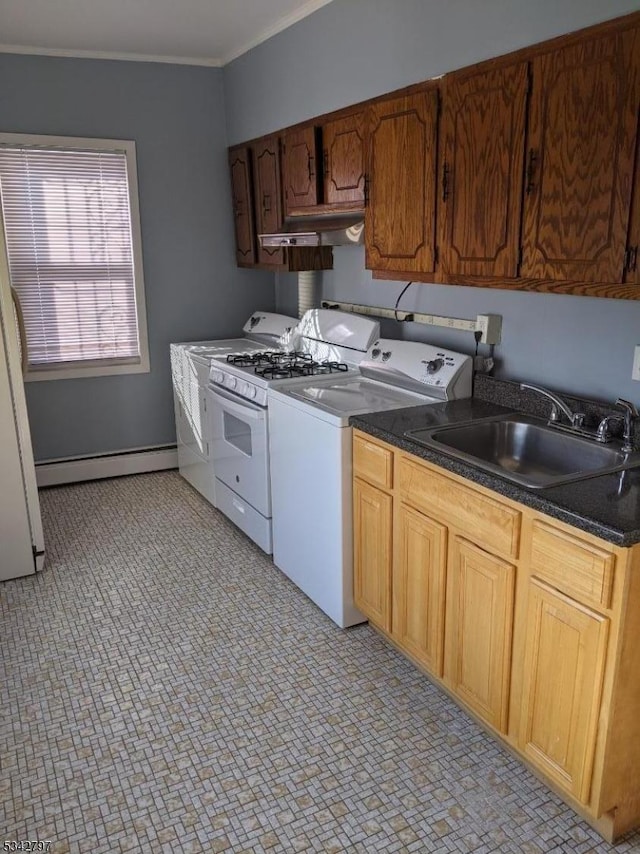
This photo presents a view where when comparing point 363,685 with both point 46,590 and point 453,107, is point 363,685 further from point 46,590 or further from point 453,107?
point 453,107

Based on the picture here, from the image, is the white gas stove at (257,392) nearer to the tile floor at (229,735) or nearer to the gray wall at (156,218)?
the tile floor at (229,735)

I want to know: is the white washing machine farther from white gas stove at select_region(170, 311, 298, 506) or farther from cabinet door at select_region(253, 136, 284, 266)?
cabinet door at select_region(253, 136, 284, 266)

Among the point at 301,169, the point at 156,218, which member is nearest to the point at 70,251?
the point at 156,218

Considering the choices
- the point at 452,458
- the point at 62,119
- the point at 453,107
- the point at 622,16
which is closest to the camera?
the point at 622,16

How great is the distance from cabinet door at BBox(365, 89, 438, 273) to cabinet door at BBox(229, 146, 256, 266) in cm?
161

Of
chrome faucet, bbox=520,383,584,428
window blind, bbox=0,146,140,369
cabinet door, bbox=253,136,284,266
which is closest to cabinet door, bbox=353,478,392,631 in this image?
chrome faucet, bbox=520,383,584,428

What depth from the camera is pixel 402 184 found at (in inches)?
106

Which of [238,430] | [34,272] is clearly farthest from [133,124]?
[238,430]

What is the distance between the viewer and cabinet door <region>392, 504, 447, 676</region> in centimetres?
226

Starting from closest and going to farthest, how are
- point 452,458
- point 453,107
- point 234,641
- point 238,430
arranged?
point 452,458 → point 453,107 → point 234,641 → point 238,430

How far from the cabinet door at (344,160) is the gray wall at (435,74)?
0.47ft

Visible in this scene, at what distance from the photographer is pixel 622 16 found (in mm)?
1884

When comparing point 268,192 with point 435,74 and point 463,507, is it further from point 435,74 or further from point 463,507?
point 463,507

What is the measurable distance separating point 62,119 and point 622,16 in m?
3.35
